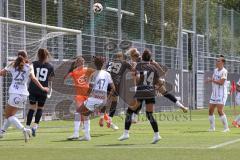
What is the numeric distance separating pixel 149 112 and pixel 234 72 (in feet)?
106

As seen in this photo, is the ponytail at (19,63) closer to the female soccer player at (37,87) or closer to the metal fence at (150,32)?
the female soccer player at (37,87)

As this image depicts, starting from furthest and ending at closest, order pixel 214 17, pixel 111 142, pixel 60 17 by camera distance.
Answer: pixel 214 17 < pixel 60 17 < pixel 111 142

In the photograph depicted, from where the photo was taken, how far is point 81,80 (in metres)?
17.2

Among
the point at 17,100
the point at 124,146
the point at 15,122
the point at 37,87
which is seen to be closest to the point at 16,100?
the point at 17,100

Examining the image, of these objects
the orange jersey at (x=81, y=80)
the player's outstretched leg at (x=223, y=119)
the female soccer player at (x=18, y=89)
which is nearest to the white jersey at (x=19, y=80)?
the female soccer player at (x=18, y=89)

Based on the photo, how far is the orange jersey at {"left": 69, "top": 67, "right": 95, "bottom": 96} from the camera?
16.9m

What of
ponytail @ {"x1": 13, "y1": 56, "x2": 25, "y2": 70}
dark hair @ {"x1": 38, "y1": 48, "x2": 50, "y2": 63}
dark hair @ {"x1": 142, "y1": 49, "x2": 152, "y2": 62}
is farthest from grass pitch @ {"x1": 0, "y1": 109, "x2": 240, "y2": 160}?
dark hair @ {"x1": 38, "y1": 48, "x2": 50, "y2": 63}

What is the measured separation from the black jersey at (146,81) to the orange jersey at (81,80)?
191cm

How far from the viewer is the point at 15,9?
76.1 ft

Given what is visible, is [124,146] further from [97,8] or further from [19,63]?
[97,8]

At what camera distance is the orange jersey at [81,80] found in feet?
55.4

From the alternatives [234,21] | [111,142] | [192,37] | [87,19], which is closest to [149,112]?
[111,142]

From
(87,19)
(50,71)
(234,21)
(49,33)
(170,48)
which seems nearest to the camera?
(50,71)

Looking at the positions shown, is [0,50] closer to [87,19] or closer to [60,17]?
[60,17]
